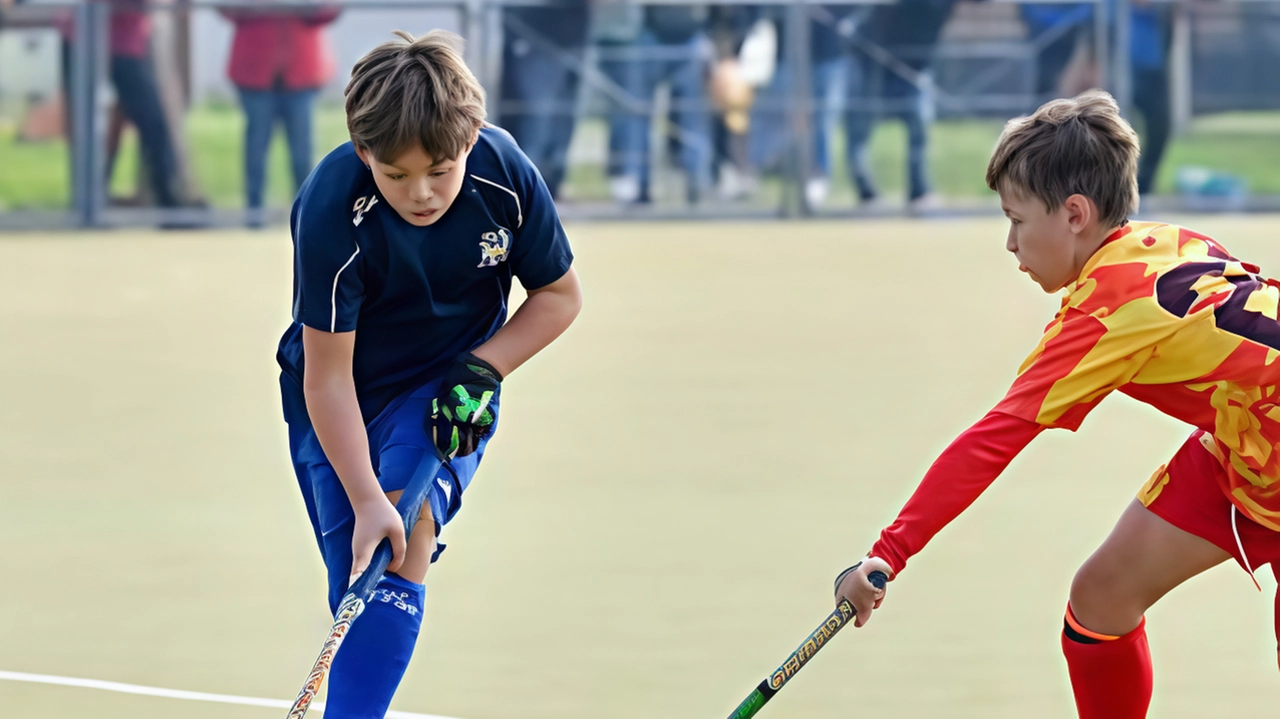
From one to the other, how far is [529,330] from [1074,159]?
93cm

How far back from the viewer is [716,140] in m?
11.3

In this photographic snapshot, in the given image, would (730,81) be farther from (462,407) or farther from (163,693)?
(462,407)

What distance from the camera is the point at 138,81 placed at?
10922mm

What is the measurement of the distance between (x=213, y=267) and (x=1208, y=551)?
7385 millimetres

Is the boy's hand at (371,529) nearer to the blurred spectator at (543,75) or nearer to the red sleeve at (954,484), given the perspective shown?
the red sleeve at (954,484)

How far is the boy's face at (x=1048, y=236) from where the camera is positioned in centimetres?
274

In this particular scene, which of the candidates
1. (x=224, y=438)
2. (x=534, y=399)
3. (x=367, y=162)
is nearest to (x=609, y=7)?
(x=534, y=399)

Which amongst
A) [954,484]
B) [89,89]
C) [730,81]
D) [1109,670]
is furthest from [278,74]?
[954,484]

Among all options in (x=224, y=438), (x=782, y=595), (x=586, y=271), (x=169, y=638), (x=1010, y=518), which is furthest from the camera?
(x=586, y=271)

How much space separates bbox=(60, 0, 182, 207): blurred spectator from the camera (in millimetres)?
10859

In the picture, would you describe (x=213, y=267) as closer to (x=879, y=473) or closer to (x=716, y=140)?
(x=716, y=140)

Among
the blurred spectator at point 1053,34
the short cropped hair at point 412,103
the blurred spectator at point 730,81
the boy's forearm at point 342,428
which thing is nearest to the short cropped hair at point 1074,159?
the short cropped hair at point 412,103

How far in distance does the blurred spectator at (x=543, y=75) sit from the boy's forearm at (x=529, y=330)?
8005mm

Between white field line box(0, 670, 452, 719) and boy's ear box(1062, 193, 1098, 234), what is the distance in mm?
1407
